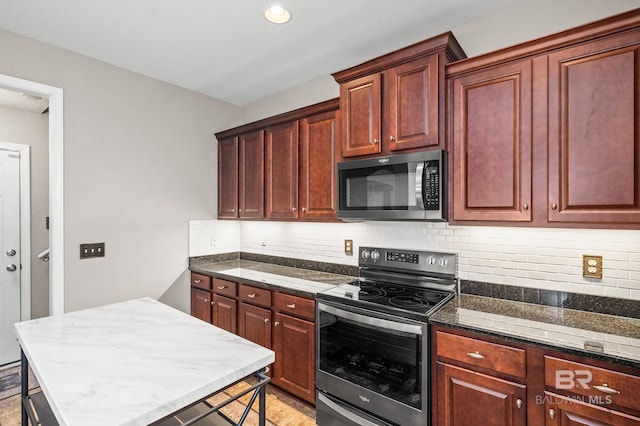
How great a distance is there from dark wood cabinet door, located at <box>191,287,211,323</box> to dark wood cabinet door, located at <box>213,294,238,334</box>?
0.10 meters

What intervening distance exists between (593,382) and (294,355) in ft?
5.76

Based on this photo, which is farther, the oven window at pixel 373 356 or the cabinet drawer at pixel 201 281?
the cabinet drawer at pixel 201 281

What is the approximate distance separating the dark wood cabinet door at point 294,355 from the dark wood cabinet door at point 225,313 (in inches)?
19.5

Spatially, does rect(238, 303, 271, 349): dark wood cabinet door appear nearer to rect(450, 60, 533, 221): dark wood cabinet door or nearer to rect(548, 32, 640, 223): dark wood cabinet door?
rect(450, 60, 533, 221): dark wood cabinet door

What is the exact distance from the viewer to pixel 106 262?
9.05 ft

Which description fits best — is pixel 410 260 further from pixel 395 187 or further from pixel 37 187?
pixel 37 187

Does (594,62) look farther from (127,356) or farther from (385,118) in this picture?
(127,356)

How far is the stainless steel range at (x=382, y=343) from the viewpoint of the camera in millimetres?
1777

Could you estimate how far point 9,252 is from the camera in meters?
3.20

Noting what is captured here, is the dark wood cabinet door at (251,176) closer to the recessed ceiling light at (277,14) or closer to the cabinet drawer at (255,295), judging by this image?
the cabinet drawer at (255,295)

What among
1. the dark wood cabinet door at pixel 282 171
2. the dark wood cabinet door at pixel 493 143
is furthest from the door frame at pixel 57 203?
the dark wood cabinet door at pixel 493 143

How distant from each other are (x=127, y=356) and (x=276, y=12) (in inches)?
79.9

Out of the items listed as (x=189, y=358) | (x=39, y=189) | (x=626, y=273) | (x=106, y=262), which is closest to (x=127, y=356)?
(x=189, y=358)

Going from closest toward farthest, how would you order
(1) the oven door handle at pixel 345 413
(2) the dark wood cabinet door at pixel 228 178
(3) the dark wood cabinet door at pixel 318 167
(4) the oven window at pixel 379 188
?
(1) the oven door handle at pixel 345 413 < (4) the oven window at pixel 379 188 < (3) the dark wood cabinet door at pixel 318 167 < (2) the dark wood cabinet door at pixel 228 178
